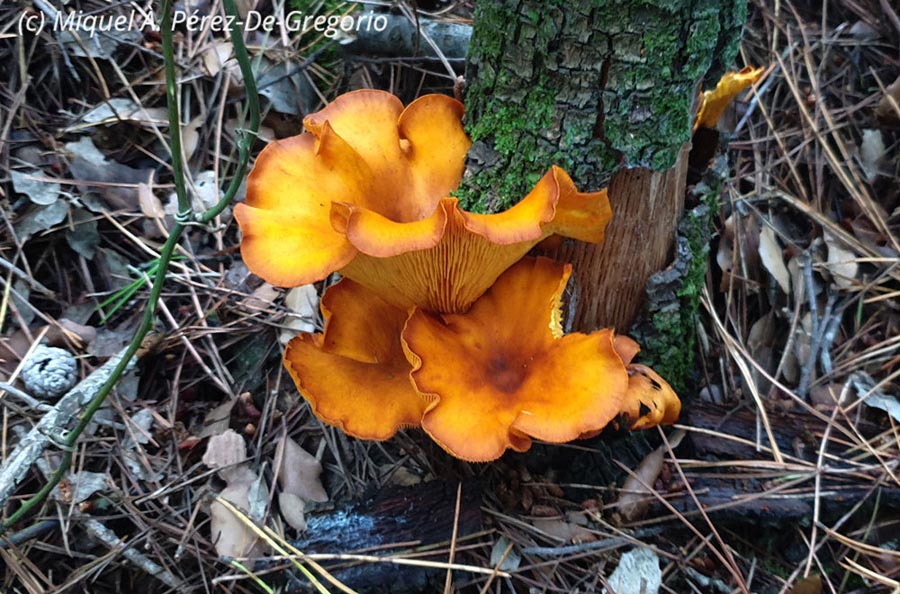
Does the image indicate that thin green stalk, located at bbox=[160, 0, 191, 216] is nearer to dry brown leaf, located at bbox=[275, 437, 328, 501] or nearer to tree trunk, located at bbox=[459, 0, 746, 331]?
tree trunk, located at bbox=[459, 0, 746, 331]

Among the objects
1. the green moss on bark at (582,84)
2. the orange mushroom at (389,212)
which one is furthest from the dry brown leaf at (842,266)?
the orange mushroom at (389,212)

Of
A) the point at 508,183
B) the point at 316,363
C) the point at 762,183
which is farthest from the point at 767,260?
the point at 316,363

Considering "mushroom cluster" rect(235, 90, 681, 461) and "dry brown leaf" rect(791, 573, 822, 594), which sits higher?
"mushroom cluster" rect(235, 90, 681, 461)

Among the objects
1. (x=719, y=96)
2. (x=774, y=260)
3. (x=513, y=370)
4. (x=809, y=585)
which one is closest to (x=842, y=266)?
(x=774, y=260)

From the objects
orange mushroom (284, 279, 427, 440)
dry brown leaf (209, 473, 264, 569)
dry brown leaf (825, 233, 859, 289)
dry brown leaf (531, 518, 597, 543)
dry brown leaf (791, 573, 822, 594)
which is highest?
dry brown leaf (825, 233, 859, 289)

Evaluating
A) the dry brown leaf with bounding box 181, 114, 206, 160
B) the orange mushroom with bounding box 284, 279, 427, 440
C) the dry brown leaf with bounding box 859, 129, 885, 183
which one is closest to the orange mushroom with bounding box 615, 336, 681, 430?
the orange mushroom with bounding box 284, 279, 427, 440

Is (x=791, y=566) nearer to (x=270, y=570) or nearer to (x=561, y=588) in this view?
(x=561, y=588)
